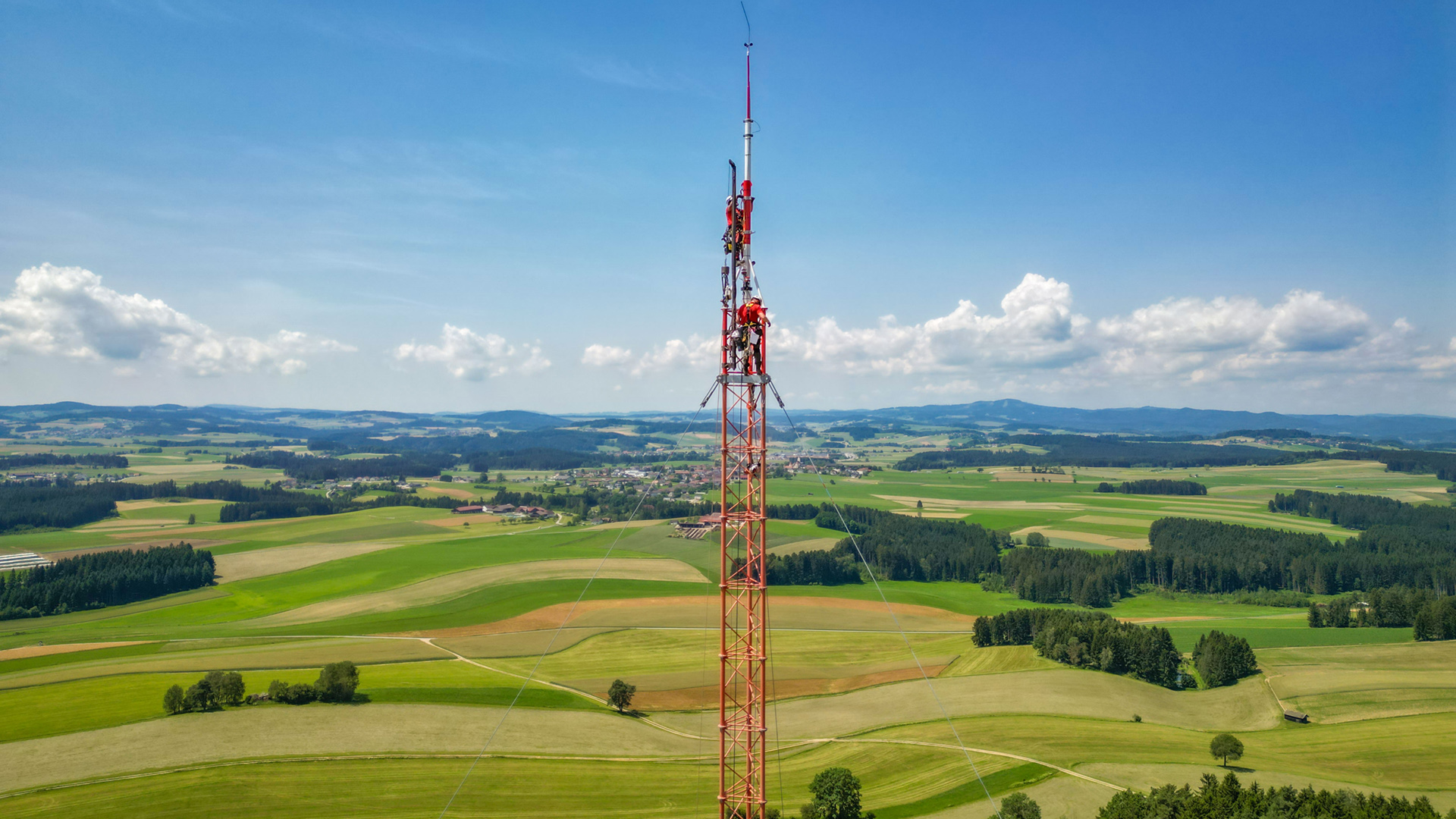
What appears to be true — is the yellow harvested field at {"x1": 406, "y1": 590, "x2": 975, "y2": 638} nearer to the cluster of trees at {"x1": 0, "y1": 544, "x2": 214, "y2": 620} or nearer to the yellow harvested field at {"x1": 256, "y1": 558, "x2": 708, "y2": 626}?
the yellow harvested field at {"x1": 256, "y1": 558, "x2": 708, "y2": 626}

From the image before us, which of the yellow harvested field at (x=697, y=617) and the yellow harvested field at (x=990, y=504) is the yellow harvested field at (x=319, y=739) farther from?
the yellow harvested field at (x=990, y=504)

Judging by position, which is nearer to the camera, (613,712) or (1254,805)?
(1254,805)

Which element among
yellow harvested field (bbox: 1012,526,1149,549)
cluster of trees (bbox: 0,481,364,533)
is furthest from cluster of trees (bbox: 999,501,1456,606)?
cluster of trees (bbox: 0,481,364,533)

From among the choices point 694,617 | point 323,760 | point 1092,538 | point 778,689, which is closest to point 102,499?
point 694,617

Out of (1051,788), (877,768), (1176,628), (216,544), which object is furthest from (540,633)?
(216,544)

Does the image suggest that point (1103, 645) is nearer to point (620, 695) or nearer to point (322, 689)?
point (620, 695)
